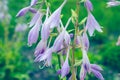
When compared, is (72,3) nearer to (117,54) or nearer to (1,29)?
(1,29)

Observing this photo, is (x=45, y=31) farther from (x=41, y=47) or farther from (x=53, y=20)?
(x=41, y=47)

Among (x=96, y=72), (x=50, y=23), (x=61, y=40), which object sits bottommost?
(x=96, y=72)

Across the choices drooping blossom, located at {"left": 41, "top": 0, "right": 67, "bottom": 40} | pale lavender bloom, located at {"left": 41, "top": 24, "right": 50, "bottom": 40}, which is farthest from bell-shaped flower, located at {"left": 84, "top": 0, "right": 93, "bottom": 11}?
pale lavender bloom, located at {"left": 41, "top": 24, "right": 50, "bottom": 40}

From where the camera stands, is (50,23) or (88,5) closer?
(50,23)

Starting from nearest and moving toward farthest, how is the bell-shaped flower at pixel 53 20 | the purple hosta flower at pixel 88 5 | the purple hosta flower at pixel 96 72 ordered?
the bell-shaped flower at pixel 53 20 < the purple hosta flower at pixel 88 5 < the purple hosta flower at pixel 96 72

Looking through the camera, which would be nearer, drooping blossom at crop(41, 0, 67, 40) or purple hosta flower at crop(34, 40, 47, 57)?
drooping blossom at crop(41, 0, 67, 40)

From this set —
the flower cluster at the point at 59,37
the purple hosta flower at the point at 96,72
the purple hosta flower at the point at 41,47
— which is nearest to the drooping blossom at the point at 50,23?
the flower cluster at the point at 59,37

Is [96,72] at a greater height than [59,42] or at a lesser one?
lesser

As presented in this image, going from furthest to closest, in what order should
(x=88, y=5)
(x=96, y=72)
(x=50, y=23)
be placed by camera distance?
(x=96, y=72) < (x=88, y=5) < (x=50, y=23)

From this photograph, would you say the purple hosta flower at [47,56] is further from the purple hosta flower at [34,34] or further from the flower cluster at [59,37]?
the purple hosta flower at [34,34]

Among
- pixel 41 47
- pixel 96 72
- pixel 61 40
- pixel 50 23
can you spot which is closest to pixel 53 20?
pixel 50 23

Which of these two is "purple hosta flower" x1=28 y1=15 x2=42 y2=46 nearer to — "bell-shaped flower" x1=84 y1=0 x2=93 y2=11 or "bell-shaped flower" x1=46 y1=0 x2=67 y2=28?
"bell-shaped flower" x1=46 y1=0 x2=67 y2=28
